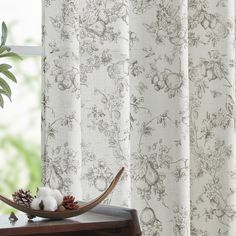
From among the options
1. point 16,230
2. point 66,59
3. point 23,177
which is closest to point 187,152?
point 66,59

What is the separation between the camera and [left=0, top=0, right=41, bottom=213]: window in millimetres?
3000

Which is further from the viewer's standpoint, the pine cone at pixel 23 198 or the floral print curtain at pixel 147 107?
the floral print curtain at pixel 147 107

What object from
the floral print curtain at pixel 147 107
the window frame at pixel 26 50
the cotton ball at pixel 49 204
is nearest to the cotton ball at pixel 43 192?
the cotton ball at pixel 49 204

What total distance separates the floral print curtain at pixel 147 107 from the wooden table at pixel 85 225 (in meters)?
0.45

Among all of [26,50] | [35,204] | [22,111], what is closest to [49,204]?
[35,204]

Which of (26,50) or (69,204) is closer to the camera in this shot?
(69,204)

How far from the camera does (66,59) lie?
2.18 m

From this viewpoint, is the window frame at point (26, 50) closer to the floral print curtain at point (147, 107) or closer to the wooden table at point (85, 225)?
the floral print curtain at point (147, 107)

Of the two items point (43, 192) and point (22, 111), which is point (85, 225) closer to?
point (43, 192)

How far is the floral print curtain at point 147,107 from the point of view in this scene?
7.15 feet

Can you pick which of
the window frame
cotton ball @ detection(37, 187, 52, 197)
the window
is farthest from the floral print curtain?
Result: the window

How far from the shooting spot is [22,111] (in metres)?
3.35

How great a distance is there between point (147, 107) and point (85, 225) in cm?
80

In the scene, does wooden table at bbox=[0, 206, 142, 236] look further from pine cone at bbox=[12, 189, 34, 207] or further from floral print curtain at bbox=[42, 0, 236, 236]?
floral print curtain at bbox=[42, 0, 236, 236]
